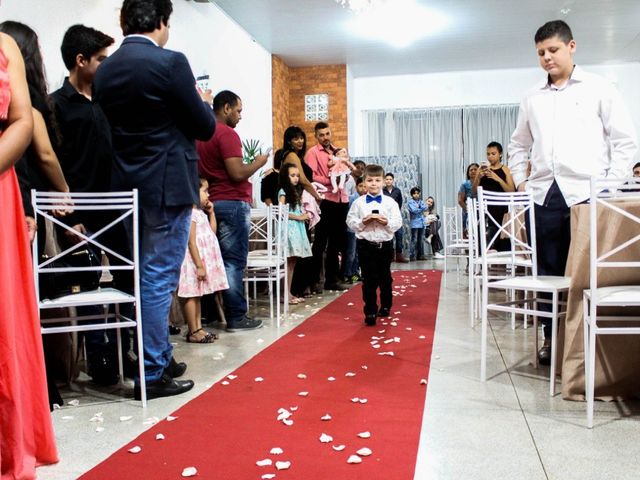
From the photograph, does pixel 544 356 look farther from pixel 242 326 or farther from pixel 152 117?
pixel 152 117

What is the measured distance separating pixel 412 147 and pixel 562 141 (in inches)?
392

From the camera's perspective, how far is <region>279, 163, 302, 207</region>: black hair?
17.5 feet

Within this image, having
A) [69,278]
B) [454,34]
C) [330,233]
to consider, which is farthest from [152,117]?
[454,34]

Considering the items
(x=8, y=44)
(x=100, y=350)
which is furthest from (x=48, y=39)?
(x=8, y=44)

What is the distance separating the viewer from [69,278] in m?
2.71

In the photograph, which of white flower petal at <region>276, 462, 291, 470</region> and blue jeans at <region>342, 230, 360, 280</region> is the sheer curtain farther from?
white flower petal at <region>276, 462, 291, 470</region>

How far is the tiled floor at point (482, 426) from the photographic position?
1787 millimetres

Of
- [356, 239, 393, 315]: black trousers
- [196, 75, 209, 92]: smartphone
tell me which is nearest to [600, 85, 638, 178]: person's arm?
[356, 239, 393, 315]: black trousers

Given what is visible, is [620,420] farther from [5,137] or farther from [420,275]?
[420,275]

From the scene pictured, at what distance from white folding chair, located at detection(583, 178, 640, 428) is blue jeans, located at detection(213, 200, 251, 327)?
7.56 ft

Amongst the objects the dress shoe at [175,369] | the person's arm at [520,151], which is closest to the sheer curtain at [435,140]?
the person's arm at [520,151]

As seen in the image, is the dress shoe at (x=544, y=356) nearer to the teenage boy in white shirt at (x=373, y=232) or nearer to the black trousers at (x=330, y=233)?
the teenage boy in white shirt at (x=373, y=232)

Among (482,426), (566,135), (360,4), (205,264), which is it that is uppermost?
(360,4)

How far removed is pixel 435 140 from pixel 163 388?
10.7 m
